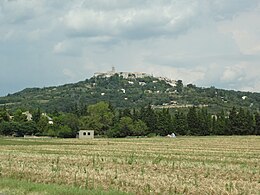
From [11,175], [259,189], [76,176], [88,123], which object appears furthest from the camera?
[88,123]

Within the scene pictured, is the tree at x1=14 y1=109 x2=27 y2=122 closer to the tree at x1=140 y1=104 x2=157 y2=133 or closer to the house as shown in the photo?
the house

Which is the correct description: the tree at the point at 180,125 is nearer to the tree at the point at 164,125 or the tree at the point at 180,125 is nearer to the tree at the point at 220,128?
the tree at the point at 164,125

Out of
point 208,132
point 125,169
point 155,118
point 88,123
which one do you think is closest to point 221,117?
point 208,132

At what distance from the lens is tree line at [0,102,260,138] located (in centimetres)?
14062

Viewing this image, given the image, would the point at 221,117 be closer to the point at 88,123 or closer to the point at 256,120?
the point at 256,120

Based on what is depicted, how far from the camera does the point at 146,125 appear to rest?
146 metres

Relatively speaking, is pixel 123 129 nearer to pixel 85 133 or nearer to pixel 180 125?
pixel 85 133

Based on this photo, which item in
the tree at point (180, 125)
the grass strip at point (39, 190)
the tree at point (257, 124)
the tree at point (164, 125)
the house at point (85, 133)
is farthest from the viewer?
the tree at point (164, 125)

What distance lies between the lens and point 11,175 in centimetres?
2711

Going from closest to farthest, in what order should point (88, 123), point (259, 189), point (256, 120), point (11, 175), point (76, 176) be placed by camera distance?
point (259, 189)
point (76, 176)
point (11, 175)
point (256, 120)
point (88, 123)

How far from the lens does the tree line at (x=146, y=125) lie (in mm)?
140625

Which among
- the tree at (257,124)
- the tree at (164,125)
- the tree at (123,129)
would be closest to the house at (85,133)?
the tree at (123,129)

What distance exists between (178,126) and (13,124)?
51082mm

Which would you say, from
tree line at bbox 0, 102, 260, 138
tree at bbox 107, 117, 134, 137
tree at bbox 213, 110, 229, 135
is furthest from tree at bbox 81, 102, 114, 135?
tree at bbox 213, 110, 229, 135
